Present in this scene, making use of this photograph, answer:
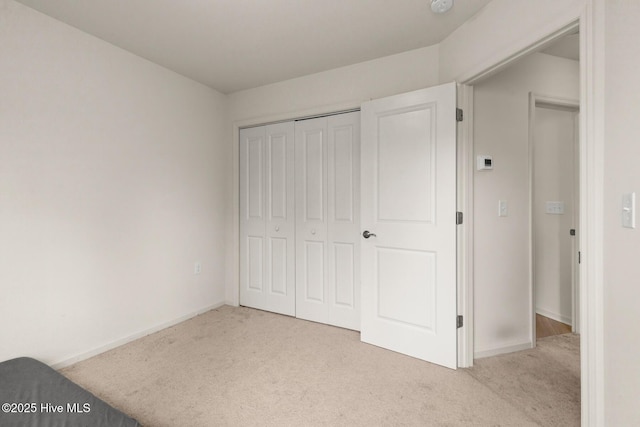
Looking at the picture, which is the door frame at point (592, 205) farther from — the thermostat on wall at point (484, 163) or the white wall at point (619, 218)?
the thermostat on wall at point (484, 163)

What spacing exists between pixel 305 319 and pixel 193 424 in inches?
60.9

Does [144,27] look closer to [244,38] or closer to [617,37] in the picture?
[244,38]

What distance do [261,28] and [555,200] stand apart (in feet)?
10.3

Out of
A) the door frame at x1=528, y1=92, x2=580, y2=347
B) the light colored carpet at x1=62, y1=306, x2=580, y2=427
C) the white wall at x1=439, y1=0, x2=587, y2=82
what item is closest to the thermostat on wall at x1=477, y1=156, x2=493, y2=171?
the door frame at x1=528, y1=92, x2=580, y2=347

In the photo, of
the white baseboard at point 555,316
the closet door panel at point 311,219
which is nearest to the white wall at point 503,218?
the white baseboard at point 555,316

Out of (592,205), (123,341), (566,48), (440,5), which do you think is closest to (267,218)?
(123,341)

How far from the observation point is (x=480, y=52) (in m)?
1.94

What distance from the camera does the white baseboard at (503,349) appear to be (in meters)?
2.23

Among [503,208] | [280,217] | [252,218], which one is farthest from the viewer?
[252,218]

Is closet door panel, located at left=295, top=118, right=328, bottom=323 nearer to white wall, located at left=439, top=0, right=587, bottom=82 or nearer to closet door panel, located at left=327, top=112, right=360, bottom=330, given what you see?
closet door panel, located at left=327, top=112, right=360, bottom=330

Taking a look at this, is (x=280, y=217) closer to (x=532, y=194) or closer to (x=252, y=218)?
(x=252, y=218)

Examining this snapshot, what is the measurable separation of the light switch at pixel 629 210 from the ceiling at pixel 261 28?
1.48 m

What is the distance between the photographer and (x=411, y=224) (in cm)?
225

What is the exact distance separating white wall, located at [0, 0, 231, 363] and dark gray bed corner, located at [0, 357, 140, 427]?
0.64m
